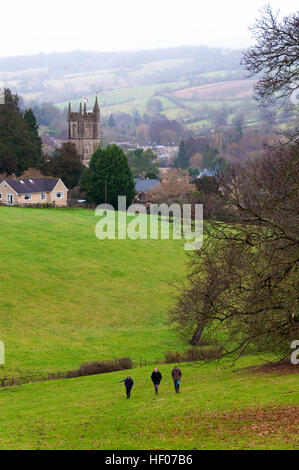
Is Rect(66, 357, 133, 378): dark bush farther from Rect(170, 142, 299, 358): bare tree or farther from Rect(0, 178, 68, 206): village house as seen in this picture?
Rect(0, 178, 68, 206): village house

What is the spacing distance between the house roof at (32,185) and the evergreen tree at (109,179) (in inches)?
262

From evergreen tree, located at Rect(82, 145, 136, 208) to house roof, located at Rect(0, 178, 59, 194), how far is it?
6.65 metres

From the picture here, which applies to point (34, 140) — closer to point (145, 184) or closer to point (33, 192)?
point (33, 192)

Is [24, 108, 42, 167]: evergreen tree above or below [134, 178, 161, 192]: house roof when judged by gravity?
above

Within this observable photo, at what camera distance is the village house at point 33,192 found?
305 feet

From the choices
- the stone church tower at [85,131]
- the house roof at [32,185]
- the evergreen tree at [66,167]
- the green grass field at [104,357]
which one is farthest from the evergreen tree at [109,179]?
the stone church tower at [85,131]

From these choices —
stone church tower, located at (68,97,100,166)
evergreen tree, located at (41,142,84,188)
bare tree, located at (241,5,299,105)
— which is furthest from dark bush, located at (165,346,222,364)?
stone church tower, located at (68,97,100,166)

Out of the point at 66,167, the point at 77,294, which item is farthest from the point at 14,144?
the point at 77,294

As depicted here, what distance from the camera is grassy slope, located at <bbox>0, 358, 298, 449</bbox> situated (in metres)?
19.7

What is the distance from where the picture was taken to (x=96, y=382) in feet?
111

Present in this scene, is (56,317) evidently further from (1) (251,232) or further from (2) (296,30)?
(2) (296,30)

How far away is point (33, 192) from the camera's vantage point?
3738 inches
